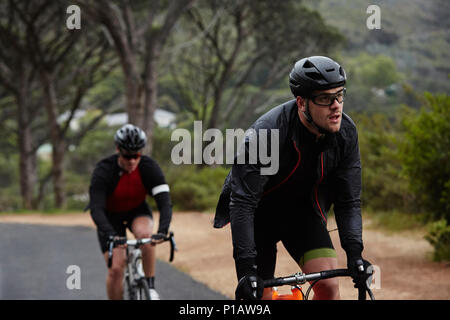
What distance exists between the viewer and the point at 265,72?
137 ft

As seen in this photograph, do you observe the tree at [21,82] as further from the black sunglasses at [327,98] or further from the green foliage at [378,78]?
the black sunglasses at [327,98]

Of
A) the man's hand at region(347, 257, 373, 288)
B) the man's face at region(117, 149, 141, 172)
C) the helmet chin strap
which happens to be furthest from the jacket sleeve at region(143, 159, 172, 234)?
the man's hand at region(347, 257, 373, 288)

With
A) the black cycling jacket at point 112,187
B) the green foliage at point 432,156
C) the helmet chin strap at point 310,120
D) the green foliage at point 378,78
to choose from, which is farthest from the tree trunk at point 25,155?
the helmet chin strap at point 310,120

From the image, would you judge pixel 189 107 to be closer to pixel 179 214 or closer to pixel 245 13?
pixel 245 13

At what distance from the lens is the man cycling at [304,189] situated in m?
3.50

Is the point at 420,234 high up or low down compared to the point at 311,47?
down

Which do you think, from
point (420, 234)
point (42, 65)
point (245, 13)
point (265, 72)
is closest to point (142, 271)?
point (420, 234)

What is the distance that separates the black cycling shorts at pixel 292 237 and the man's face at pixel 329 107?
2.47 ft

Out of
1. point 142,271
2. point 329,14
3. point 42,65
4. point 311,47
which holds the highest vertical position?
point 329,14

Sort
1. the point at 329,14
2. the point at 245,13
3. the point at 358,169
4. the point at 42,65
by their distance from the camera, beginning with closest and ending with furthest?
1. the point at 358,169
2. the point at 42,65
3. the point at 245,13
4. the point at 329,14

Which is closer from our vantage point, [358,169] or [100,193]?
[358,169]

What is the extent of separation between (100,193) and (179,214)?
1353 centimetres

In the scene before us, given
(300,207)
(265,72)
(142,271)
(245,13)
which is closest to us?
(300,207)

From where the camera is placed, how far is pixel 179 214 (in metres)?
19.8
